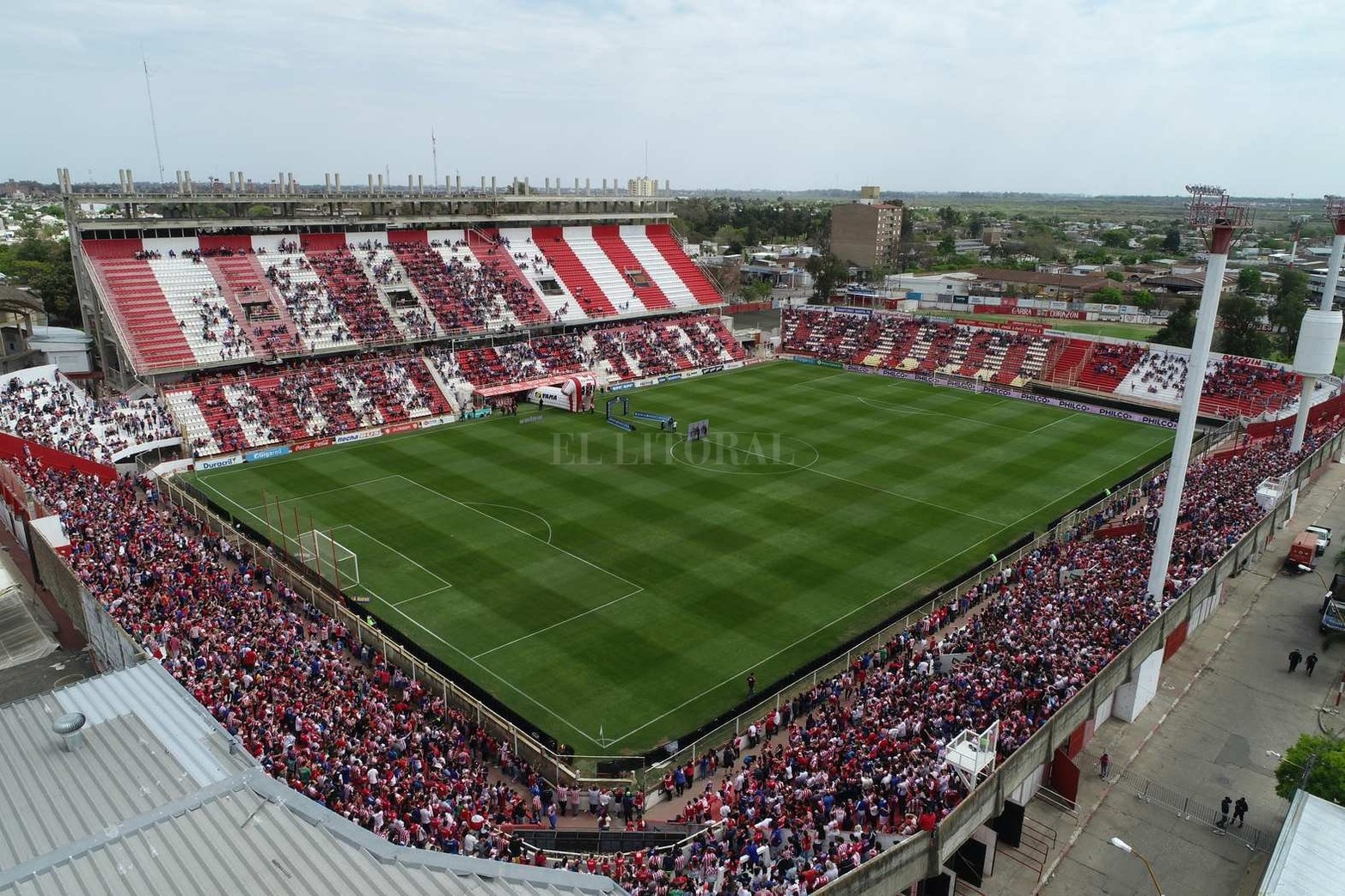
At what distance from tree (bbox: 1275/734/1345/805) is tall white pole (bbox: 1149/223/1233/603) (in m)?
6.04

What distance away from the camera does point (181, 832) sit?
11.2 meters

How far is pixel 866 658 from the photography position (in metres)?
23.6

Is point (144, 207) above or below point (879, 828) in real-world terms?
above

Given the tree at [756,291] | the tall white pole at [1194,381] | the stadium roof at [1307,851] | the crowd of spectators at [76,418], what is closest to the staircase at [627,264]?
the tree at [756,291]

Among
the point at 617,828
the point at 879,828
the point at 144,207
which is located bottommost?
the point at 617,828

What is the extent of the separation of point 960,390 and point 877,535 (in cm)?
2913

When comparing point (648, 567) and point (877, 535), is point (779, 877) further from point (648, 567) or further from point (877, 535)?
point (877, 535)

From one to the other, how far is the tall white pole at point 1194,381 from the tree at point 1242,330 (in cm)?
4877

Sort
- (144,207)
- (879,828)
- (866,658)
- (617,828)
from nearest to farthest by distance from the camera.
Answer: (879,828)
(617,828)
(866,658)
(144,207)

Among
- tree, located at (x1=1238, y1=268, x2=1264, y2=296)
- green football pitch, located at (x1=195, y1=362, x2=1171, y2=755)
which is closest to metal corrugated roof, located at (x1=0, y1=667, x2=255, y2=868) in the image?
green football pitch, located at (x1=195, y1=362, x2=1171, y2=755)

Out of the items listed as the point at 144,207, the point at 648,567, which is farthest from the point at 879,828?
the point at 144,207

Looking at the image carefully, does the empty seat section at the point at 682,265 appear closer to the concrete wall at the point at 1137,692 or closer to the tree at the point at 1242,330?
the tree at the point at 1242,330

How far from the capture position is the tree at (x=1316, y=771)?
1606 centimetres

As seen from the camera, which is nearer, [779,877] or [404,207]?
[779,877]
